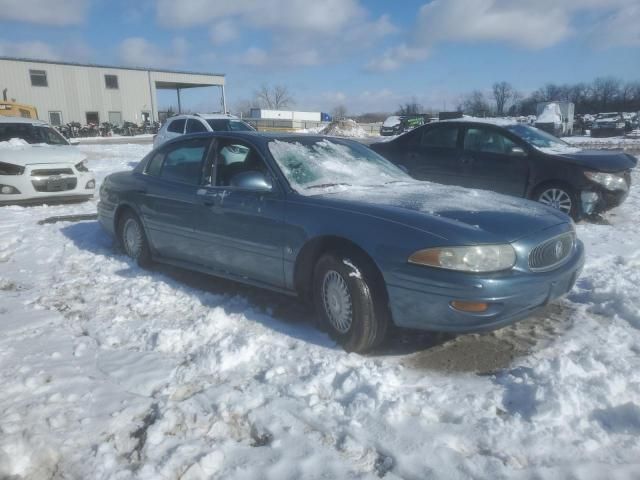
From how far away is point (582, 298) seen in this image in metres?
4.33

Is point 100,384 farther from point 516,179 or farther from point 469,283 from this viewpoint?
point 516,179

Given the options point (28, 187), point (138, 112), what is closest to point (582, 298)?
point (28, 187)

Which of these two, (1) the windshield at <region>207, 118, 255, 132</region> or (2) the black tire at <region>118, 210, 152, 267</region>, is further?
(1) the windshield at <region>207, 118, 255, 132</region>

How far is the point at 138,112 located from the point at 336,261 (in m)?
43.2

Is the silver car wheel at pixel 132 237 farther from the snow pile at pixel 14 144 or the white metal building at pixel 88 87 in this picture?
the white metal building at pixel 88 87

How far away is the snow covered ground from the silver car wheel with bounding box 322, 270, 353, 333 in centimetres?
18

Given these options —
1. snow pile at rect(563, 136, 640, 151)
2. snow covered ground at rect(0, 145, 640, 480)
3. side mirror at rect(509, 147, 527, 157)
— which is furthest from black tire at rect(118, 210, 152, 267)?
snow pile at rect(563, 136, 640, 151)

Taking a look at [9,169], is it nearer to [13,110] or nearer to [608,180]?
[608,180]

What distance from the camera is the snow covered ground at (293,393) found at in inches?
94.5

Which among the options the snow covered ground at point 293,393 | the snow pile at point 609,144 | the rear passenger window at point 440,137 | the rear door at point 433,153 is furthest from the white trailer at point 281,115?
the snow covered ground at point 293,393

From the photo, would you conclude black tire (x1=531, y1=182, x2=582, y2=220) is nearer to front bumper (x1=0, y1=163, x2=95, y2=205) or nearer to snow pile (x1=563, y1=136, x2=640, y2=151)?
front bumper (x1=0, y1=163, x2=95, y2=205)

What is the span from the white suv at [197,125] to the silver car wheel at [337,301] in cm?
970

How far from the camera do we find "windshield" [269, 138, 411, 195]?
4.00m

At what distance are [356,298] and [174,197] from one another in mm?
2295
